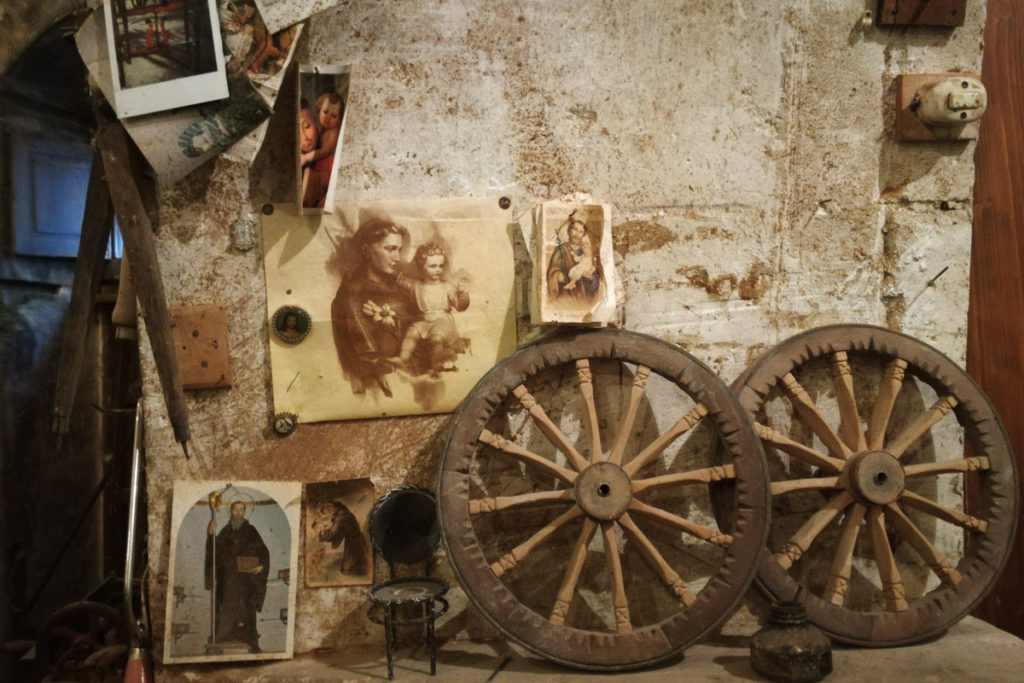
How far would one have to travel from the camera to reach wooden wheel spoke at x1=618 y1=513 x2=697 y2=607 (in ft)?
7.50

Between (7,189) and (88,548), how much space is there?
154 cm

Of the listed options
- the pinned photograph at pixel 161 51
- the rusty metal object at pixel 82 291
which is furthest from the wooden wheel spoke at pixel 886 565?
the rusty metal object at pixel 82 291

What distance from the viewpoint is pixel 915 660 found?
2.31 m

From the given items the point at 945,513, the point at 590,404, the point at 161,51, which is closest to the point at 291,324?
the point at 161,51

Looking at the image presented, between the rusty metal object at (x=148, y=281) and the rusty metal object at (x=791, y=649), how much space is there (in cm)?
170

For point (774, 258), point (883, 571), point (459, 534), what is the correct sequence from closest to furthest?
point (459, 534), point (883, 571), point (774, 258)

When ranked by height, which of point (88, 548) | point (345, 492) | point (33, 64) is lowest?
point (88, 548)

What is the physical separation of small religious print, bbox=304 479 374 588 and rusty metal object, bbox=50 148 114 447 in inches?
29.5

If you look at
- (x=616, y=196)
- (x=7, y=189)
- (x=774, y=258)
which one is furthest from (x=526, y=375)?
(x=7, y=189)

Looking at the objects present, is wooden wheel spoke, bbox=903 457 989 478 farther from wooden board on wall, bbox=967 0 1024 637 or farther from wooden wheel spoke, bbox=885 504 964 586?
wooden board on wall, bbox=967 0 1024 637

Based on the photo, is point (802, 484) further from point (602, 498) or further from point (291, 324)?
point (291, 324)

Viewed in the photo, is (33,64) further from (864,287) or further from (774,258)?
(864,287)

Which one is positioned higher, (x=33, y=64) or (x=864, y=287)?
(x=33, y=64)

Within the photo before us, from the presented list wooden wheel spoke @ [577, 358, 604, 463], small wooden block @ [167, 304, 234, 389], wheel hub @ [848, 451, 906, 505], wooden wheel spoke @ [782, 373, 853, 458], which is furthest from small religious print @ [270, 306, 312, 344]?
wheel hub @ [848, 451, 906, 505]
